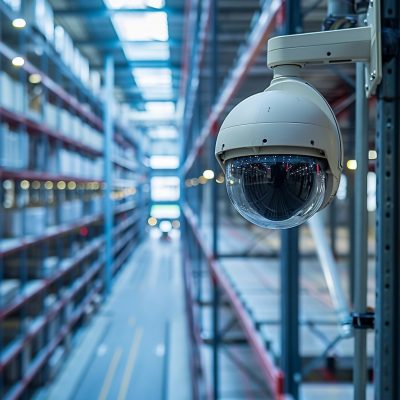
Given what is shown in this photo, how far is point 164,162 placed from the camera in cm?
3044

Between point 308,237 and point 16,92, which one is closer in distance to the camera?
point 16,92

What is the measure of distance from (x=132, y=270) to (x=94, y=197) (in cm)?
613

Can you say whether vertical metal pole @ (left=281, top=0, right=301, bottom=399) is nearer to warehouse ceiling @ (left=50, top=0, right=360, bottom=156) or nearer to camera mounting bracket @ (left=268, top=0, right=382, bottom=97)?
camera mounting bracket @ (left=268, top=0, right=382, bottom=97)

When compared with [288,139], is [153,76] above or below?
above

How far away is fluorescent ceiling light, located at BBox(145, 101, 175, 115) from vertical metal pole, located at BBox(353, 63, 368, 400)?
2072 cm

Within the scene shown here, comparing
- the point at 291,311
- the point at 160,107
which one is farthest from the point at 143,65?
the point at 291,311

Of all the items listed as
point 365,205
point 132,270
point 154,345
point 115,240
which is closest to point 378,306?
point 365,205

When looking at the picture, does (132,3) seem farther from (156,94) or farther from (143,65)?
(156,94)

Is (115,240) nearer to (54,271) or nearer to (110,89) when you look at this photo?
(110,89)

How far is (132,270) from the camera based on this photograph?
18.5m

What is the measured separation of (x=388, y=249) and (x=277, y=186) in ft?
1.38

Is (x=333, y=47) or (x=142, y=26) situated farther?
(x=142, y=26)

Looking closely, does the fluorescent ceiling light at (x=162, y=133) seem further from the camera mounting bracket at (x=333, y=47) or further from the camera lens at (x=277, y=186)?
the camera lens at (x=277, y=186)

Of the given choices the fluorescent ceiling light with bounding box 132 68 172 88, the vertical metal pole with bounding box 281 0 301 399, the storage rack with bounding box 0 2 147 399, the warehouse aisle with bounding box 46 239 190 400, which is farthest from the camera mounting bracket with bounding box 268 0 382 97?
Answer: the fluorescent ceiling light with bounding box 132 68 172 88
